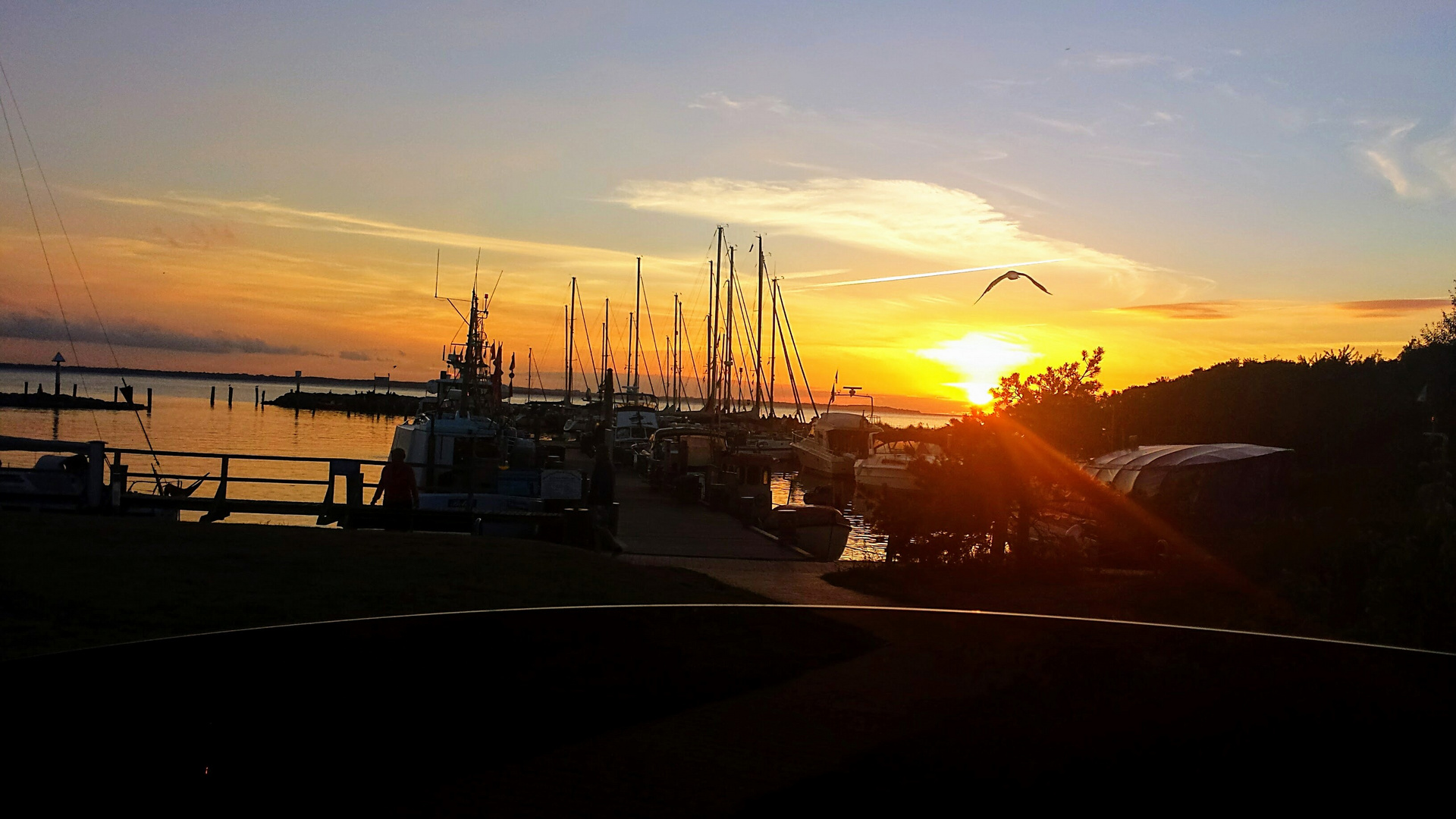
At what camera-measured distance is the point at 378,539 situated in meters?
18.0

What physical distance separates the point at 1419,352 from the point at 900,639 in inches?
1757

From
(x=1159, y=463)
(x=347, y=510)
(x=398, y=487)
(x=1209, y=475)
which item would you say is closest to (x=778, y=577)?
(x=398, y=487)

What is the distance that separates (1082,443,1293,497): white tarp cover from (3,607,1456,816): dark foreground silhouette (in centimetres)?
2242

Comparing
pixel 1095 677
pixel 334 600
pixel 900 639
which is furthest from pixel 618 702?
pixel 334 600

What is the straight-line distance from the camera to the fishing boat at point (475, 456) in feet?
78.8

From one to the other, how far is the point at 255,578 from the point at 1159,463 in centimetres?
2106

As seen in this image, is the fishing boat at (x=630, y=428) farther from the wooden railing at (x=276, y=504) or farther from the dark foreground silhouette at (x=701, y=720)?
the dark foreground silhouette at (x=701, y=720)

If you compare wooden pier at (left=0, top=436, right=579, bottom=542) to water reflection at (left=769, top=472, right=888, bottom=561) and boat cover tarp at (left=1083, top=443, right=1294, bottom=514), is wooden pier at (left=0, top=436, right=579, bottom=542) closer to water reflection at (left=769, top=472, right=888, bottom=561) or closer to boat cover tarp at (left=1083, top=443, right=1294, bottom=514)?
water reflection at (left=769, top=472, right=888, bottom=561)

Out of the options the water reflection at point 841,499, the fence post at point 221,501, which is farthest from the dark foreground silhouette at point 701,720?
the water reflection at point 841,499

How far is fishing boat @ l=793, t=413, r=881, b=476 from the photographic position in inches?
2149

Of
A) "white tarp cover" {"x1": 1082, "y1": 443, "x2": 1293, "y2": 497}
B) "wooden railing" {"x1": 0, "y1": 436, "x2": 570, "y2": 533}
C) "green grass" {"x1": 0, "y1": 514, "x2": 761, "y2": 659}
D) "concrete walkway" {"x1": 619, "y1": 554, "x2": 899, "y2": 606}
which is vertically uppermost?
"white tarp cover" {"x1": 1082, "y1": 443, "x2": 1293, "y2": 497}

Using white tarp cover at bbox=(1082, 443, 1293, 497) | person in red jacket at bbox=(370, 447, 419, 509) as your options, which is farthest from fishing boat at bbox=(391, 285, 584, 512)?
white tarp cover at bbox=(1082, 443, 1293, 497)

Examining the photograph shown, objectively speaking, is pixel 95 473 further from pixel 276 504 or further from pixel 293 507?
pixel 293 507

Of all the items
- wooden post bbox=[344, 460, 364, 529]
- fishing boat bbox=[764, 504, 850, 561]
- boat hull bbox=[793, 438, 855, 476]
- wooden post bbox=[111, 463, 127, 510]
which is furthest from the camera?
boat hull bbox=[793, 438, 855, 476]
